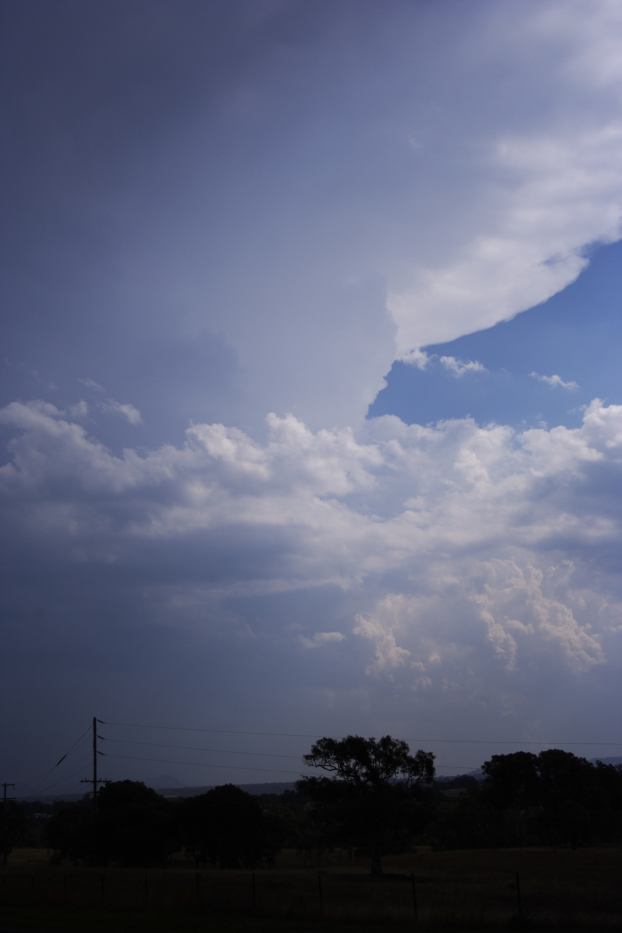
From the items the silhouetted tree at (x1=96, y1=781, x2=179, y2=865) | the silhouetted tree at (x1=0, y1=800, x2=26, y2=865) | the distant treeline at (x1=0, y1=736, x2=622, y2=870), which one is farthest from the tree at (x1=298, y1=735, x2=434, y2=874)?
the silhouetted tree at (x1=0, y1=800, x2=26, y2=865)

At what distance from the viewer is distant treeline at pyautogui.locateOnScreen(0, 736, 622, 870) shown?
59719mm

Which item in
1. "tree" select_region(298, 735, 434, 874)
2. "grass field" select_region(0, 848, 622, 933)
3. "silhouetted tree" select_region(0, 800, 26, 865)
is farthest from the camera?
"silhouetted tree" select_region(0, 800, 26, 865)

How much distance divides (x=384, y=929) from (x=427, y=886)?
1700cm

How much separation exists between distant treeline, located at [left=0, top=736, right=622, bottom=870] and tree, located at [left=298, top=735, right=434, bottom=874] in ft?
0.26

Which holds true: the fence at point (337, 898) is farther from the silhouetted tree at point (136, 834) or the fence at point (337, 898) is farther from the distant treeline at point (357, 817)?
the silhouetted tree at point (136, 834)

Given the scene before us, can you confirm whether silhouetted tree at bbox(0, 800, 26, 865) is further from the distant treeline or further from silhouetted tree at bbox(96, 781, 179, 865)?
silhouetted tree at bbox(96, 781, 179, 865)

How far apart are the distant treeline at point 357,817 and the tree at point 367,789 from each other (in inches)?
3.1

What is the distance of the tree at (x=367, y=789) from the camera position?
58.4 metres

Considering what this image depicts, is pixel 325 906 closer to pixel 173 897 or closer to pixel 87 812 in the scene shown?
pixel 173 897

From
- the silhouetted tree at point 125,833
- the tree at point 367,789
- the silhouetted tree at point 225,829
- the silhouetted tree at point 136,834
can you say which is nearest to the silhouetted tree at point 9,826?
the silhouetted tree at point 125,833

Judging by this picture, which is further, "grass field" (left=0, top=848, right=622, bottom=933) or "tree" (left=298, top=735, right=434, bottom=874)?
"tree" (left=298, top=735, right=434, bottom=874)

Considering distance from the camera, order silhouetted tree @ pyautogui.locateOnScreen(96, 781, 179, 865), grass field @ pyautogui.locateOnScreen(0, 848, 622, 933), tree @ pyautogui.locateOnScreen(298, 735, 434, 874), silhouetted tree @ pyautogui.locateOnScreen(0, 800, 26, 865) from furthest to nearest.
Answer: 1. silhouetted tree @ pyautogui.locateOnScreen(0, 800, 26, 865)
2. silhouetted tree @ pyautogui.locateOnScreen(96, 781, 179, 865)
3. tree @ pyautogui.locateOnScreen(298, 735, 434, 874)
4. grass field @ pyautogui.locateOnScreen(0, 848, 622, 933)

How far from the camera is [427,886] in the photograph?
4275 cm

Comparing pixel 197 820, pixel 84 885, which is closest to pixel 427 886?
pixel 84 885
